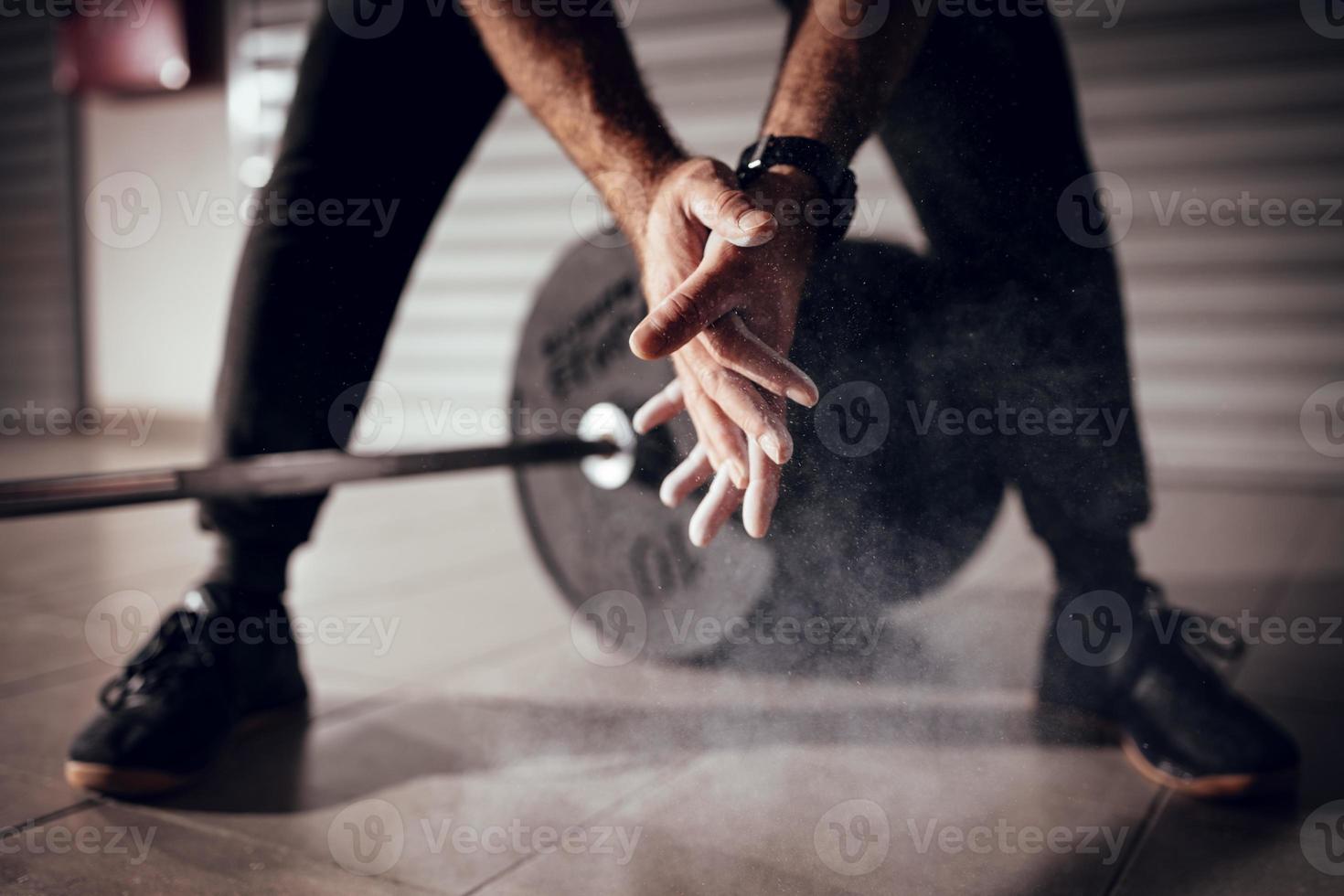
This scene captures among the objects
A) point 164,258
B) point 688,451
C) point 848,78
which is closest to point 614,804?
point 688,451

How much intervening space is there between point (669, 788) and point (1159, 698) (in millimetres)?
560

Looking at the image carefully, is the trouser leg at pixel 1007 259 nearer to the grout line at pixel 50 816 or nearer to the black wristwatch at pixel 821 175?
the black wristwatch at pixel 821 175

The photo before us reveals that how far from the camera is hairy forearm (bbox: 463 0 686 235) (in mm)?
891

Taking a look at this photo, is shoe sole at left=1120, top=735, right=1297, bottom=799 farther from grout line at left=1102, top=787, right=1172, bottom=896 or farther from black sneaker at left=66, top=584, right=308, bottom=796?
black sneaker at left=66, top=584, right=308, bottom=796

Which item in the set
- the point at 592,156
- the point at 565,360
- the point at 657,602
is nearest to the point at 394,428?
the point at 565,360

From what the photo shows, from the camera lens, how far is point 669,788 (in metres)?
1.02

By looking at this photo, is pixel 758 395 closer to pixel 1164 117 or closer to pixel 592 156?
pixel 592 156

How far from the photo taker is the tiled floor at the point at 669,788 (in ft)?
2.75

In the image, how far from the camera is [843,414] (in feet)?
2.55

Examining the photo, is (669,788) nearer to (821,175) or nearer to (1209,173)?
(821,175)

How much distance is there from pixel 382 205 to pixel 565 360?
403mm

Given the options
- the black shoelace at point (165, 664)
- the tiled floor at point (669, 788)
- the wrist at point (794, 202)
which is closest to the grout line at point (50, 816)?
the tiled floor at point (669, 788)

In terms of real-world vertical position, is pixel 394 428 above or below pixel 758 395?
below

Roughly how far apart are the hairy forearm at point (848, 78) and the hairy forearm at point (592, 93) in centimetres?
12
